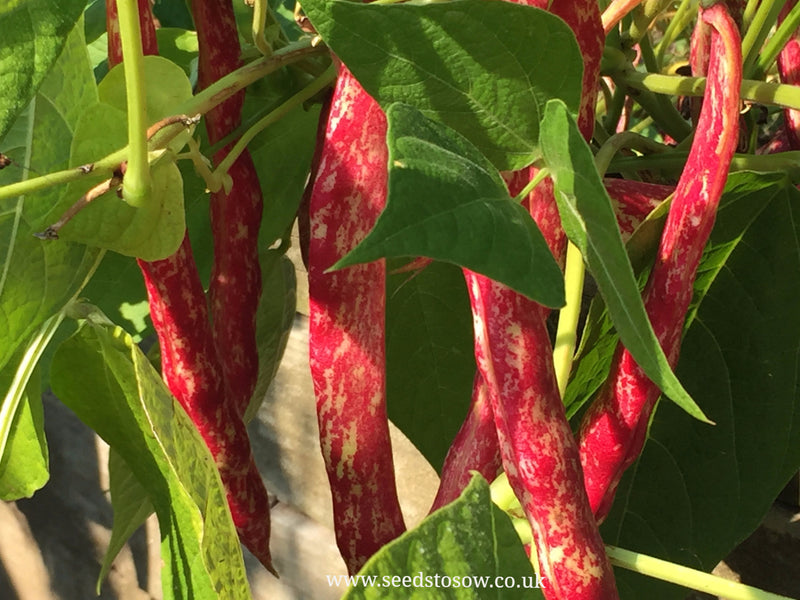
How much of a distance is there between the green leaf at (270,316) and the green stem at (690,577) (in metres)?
0.20

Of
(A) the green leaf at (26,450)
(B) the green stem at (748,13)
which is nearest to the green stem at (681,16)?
(B) the green stem at (748,13)

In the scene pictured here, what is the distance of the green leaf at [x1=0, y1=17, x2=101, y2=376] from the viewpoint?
0.27 meters

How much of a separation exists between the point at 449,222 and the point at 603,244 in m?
0.04

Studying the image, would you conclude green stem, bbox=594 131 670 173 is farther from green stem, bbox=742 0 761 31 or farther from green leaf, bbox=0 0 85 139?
green leaf, bbox=0 0 85 139

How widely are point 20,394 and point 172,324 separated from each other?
51 mm

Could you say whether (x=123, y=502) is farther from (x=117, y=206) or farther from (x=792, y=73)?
(x=792, y=73)

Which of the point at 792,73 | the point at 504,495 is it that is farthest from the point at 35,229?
the point at 792,73

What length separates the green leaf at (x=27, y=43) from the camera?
0.21m

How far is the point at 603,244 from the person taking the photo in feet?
0.57

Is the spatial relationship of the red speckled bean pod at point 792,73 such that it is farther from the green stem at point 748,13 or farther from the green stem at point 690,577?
the green stem at point 690,577

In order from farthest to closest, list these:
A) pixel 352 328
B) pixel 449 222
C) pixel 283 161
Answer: pixel 283 161, pixel 352 328, pixel 449 222

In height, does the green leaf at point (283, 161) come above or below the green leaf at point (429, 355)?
above

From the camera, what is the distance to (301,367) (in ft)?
2.42

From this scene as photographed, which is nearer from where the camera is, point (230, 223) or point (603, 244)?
point (603, 244)
